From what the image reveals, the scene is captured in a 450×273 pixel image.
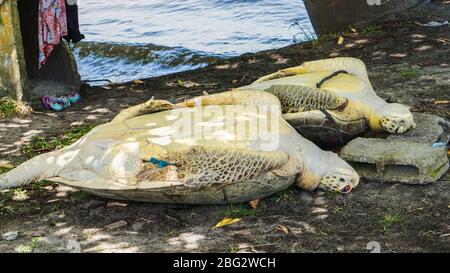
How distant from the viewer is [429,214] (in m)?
4.89

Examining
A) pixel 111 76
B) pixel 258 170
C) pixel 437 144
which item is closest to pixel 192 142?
pixel 258 170

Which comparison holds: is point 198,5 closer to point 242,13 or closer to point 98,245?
point 242,13

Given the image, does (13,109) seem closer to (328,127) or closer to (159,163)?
(159,163)

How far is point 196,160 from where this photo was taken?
16.1 ft

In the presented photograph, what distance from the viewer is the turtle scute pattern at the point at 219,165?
4871 mm

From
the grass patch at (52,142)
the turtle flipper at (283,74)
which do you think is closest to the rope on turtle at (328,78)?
the turtle flipper at (283,74)

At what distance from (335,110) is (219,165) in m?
1.28

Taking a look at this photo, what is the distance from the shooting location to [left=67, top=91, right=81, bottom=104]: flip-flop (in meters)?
8.45

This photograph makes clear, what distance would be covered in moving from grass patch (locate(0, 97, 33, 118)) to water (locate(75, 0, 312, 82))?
321cm

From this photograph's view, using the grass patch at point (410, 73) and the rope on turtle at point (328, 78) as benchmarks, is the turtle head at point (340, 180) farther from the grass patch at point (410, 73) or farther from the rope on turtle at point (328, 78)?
the grass patch at point (410, 73)

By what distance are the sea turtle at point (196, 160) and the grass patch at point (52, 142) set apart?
101cm

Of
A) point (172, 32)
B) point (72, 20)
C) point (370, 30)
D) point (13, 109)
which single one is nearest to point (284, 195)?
point (13, 109)

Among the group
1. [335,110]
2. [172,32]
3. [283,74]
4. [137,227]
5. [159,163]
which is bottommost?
[172,32]

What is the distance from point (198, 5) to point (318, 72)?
10.6 meters
